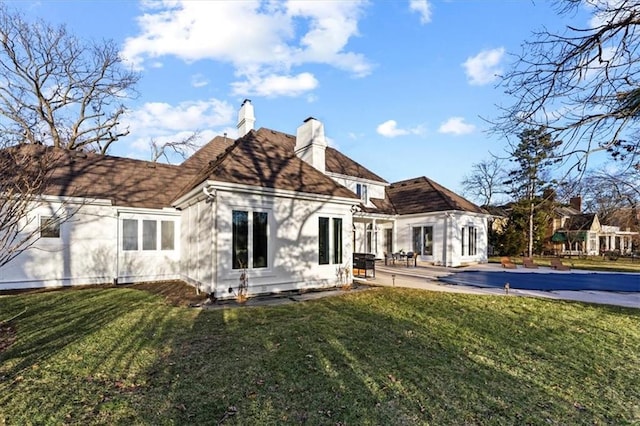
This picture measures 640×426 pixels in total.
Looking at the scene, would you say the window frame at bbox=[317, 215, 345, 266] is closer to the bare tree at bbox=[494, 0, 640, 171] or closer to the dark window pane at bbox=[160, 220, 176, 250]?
the dark window pane at bbox=[160, 220, 176, 250]

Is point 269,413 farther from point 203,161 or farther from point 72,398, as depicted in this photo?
point 203,161

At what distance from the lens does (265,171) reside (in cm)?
1102

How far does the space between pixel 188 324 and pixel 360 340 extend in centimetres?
385

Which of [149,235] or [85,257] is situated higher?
[149,235]

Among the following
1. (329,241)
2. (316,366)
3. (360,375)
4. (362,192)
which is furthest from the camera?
(362,192)

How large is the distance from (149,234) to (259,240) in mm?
6052

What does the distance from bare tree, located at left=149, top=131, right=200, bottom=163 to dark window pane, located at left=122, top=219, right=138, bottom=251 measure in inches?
773

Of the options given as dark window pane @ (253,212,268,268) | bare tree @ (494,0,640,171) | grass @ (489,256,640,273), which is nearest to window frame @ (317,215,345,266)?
dark window pane @ (253,212,268,268)

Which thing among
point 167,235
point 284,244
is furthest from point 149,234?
point 284,244

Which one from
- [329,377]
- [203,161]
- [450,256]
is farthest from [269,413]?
[450,256]

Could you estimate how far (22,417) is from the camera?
11.3ft

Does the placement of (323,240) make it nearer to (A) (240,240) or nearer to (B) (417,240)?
(A) (240,240)

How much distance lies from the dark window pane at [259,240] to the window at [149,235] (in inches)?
219

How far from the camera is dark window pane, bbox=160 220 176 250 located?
13633 mm
